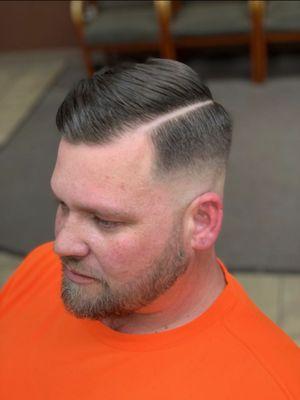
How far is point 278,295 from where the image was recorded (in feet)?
6.75

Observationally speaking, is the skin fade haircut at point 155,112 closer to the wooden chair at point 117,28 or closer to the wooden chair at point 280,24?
the wooden chair at point 280,24

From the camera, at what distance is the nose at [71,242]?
829 millimetres

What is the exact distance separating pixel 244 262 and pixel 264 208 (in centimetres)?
39

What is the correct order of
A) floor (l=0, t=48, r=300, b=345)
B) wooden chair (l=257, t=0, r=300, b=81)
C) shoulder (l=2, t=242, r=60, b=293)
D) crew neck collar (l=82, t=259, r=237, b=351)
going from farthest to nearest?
wooden chair (l=257, t=0, r=300, b=81), floor (l=0, t=48, r=300, b=345), shoulder (l=2, t=242, r=60, b=293), crew neck collar (l=82, t=259, r=237, b=351)

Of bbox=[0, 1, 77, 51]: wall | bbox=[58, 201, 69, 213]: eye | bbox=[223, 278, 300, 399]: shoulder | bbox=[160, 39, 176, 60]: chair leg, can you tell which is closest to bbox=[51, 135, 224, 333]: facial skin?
bbox=[58, 201, 69, 213]: eye

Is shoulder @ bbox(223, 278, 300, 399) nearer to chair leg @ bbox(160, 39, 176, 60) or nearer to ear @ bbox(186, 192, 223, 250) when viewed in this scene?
ear @ bbox(186, 192, 223, 250)

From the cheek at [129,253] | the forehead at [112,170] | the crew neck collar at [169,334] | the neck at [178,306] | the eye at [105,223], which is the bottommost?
the crew neck collar at [169,334]

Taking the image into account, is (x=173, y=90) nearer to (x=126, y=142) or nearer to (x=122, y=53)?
(x=126, y=142)

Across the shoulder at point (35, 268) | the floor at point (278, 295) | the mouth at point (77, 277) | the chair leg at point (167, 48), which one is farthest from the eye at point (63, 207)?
the chair leg at point (167, 48)

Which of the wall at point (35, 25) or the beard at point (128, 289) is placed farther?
the wall at point (35, 25)

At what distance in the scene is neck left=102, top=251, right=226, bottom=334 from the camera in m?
0.92

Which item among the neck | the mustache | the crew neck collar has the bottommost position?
the crew neck collar

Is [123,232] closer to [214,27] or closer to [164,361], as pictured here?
[164,361]

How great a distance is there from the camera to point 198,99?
0.86 metres
